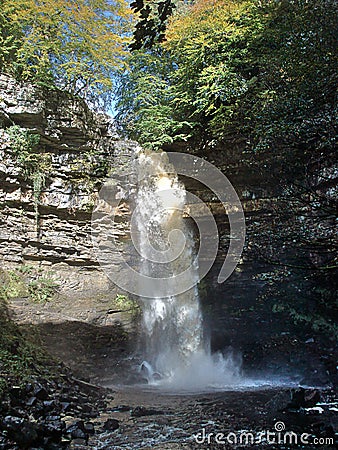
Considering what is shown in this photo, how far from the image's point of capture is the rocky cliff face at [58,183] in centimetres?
1061

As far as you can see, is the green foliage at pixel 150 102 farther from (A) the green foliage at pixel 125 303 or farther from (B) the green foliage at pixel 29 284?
(B) the green foliage at pixel 29 284

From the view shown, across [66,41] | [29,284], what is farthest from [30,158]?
[66,41]

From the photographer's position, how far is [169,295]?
440 inches

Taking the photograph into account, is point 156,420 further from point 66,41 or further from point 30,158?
point 66,41

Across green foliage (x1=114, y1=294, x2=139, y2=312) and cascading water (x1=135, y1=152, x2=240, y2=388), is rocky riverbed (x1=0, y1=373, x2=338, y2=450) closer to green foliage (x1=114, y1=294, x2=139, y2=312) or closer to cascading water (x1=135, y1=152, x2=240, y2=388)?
cascading water (x1=135, y1=152, x2=240, y2=388)

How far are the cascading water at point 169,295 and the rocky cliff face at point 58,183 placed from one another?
758 millimetres

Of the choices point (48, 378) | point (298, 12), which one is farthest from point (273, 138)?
point (48, 378)

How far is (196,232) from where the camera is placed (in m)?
11.5

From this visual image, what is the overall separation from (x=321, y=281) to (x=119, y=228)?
611cm

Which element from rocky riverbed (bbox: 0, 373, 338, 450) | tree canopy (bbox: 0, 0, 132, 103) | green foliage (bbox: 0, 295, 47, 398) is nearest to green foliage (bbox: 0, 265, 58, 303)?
green foliage (bbox: 0, 295, 47, 398)

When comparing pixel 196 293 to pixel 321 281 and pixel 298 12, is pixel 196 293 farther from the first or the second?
pixel 298 12

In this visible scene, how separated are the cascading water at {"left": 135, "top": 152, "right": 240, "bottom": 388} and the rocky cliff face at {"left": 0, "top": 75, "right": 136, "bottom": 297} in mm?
758

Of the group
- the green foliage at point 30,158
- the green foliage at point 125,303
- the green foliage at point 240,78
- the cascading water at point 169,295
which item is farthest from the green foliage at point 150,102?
the green foliage at point 125,303

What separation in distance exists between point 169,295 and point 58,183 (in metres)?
4.75
